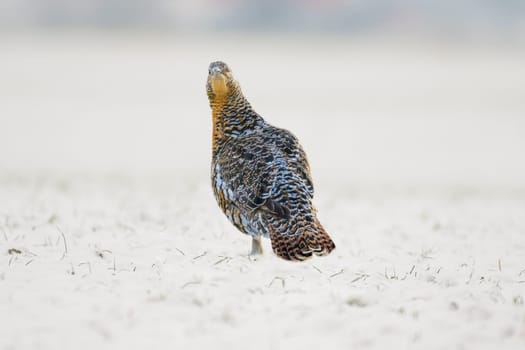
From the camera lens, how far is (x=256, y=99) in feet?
146

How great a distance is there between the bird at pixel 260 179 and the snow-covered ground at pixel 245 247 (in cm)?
41

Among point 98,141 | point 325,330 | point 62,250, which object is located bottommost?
point 325,330

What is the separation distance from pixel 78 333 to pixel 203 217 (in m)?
4.60

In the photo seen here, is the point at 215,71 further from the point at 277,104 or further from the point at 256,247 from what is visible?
the point at 277,104

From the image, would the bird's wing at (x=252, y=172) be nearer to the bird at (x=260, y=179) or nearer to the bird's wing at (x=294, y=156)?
the bird at (x=260, y=179)

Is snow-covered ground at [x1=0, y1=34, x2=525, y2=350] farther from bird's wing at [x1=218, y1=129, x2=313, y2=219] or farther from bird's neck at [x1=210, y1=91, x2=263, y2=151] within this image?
bird's neck at [x1=210, y1=91, x2=263, y2=151]

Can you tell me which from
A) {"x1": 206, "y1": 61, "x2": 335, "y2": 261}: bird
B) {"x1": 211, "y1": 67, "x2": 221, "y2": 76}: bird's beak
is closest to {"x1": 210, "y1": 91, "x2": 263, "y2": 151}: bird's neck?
{"x1": 206, "y1": 61, "x2": 335, "y2": 261}: bird

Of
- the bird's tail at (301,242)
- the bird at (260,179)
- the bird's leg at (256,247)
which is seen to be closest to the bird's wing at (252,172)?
the bird at (260,179)

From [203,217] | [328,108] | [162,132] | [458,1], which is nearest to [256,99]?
[328,108]

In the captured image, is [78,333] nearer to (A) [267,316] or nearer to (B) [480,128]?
(A) [267,316]

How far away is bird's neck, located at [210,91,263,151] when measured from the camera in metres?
6.97

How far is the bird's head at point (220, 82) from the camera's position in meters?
6.84

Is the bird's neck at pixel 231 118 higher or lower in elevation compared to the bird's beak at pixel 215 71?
lower

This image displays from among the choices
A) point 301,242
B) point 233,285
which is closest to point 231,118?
point 301,242
